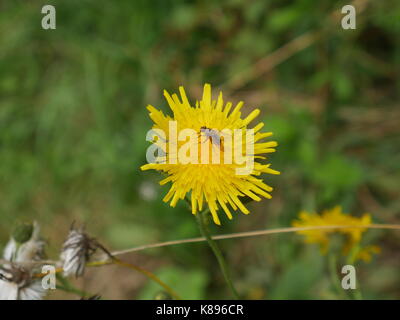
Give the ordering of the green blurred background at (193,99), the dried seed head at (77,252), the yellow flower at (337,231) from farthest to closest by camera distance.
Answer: the green blurred background at (193,99) < the yellow flower at (337,231) < the dried seed head at (77,252)

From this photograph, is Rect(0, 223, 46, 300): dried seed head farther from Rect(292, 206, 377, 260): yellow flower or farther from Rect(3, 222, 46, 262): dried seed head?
Rect(292, 206, 377, 260): yellow flower

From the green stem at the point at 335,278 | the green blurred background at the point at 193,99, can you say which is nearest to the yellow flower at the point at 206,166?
the green stem at the point at 335,278

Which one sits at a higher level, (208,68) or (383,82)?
(208,68)

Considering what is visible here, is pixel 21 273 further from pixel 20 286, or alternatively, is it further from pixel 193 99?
pixel 193 99

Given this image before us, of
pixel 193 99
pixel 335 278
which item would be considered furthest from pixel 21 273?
pixel 193 99

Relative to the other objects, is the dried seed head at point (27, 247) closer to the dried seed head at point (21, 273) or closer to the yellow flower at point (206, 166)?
the dried seed head at point (21, 273)

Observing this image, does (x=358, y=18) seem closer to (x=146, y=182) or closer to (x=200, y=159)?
(x=146, y=182)

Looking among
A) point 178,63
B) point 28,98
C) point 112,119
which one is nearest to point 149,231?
point 112,119

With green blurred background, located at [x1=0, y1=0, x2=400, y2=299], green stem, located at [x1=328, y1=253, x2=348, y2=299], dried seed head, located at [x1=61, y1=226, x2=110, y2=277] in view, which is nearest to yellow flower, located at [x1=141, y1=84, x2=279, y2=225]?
dried seed head, located at [x1=61, y1=226, x2=110, y2=277]
